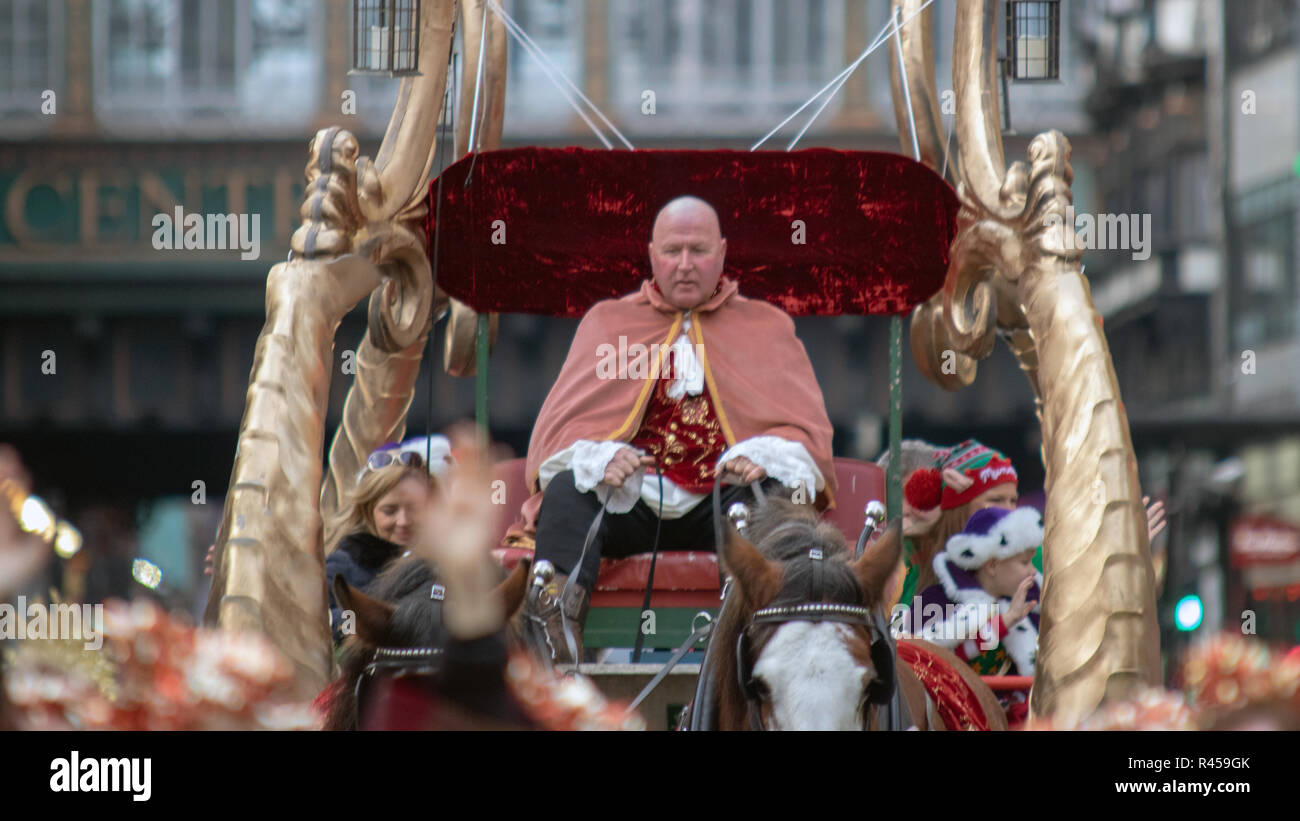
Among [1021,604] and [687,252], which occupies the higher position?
[687,252]

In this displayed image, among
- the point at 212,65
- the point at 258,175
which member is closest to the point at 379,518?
the point at 258,175

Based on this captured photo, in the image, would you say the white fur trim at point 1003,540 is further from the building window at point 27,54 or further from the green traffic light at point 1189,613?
the building window at point 27,54

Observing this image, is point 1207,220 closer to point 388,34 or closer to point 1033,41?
point 1033,41

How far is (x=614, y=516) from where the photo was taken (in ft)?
17.5

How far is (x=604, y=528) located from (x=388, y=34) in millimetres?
1558

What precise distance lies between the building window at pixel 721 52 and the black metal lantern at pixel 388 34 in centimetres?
1184

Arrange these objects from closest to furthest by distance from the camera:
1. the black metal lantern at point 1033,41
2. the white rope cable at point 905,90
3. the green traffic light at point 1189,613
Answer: the black metal lantern at point 1033,41
the white rope cable at point 905,90
the green traffic light at point 1189,613

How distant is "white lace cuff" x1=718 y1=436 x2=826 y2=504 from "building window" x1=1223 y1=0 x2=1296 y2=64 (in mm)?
15723

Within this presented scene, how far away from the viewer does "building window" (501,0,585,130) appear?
17.0m

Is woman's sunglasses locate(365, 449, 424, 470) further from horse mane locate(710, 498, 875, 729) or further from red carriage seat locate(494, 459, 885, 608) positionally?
horse mane locate(710, 498, 875, 729)

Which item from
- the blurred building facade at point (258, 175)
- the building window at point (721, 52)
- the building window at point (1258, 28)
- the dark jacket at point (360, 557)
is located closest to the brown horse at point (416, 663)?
the dark jacket at point (360, 557)

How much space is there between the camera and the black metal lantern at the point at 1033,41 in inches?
235

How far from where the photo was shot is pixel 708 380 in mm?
5863
